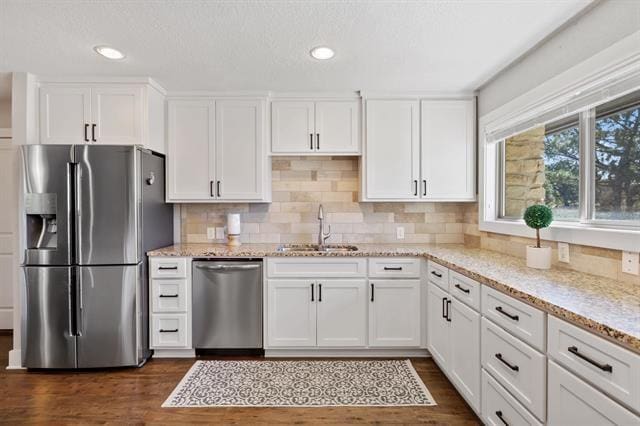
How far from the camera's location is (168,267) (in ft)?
9.15

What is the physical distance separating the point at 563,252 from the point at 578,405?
1.08 m

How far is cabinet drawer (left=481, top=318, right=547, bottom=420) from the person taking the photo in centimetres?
136

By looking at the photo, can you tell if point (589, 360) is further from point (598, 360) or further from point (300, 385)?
point (300, 385)

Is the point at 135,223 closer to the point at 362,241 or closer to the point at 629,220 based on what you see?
the point at 362,241

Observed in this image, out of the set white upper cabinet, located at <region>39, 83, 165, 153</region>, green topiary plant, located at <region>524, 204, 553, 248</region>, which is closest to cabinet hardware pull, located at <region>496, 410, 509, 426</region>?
green topiary plant, located at <region>524, 204, 553, 248</region>

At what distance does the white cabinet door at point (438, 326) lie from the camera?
2355 mm

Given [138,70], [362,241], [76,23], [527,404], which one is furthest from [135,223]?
[527,404]

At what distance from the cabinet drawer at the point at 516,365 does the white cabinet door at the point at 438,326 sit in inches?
21.3

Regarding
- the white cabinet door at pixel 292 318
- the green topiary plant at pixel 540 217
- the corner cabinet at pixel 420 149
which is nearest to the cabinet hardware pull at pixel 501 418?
the green topiary plant at pixel 540 217

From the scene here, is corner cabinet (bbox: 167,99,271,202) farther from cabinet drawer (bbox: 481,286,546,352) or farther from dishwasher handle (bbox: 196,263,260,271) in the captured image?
cabinet drawer (bbox: 481,286,546,352)

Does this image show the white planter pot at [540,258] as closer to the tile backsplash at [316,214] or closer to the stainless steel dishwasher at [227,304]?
the tile backsplash at [316,214]

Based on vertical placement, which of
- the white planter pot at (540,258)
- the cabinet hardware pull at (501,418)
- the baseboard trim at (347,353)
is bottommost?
the baseboard trim at (347,353)

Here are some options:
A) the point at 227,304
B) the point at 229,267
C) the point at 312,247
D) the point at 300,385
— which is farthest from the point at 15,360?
the point at 312,247

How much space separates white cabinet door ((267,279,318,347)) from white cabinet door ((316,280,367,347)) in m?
0.08
